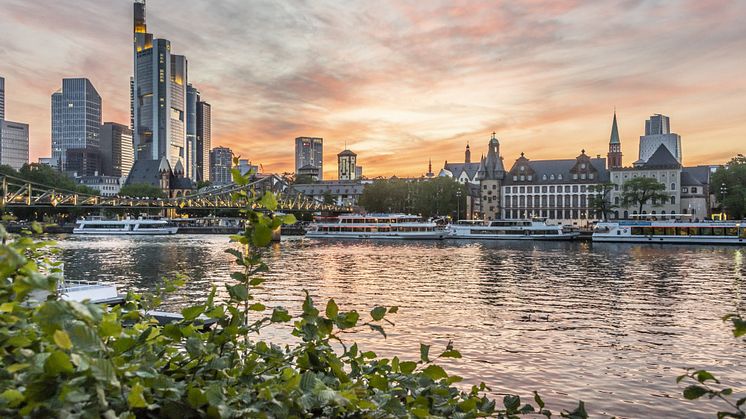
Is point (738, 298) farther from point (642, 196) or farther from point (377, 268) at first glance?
point (642, 196)

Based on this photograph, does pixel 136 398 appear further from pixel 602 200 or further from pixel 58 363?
pixel 602 200

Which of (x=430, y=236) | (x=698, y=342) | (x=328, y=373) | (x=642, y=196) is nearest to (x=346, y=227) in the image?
(x=430, y=236)

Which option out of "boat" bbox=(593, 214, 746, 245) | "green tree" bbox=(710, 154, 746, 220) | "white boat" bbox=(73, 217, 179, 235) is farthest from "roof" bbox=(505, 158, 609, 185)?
"white boat" bbox=(73, 217, 179, 235)

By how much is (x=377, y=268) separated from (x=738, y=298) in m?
27.8

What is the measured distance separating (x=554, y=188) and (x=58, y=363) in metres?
151

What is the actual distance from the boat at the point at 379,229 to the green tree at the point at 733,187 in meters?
54.9

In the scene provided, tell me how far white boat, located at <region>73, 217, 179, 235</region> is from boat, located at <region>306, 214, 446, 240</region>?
117 ft

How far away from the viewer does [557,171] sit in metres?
147

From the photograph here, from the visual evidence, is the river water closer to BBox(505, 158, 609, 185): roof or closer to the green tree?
the green tree

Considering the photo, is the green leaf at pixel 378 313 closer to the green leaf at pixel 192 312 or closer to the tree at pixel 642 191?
the green leaf at pixel 192 312

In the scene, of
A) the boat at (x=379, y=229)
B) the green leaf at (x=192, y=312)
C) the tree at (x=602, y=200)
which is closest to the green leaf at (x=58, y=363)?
the green leaf at (x=192, y=312)

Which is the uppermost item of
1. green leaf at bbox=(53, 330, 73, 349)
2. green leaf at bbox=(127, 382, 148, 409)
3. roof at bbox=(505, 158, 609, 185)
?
roof at bbox=(505, 158, 609, 185)

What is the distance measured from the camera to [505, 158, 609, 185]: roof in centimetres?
14375

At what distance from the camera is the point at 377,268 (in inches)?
2026
